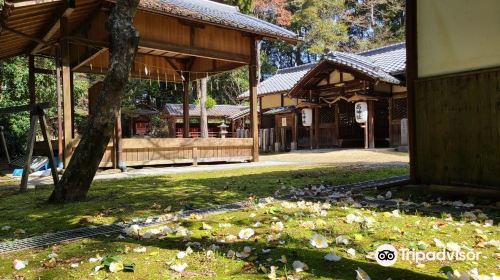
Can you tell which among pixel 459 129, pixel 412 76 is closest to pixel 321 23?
pixel 412 76

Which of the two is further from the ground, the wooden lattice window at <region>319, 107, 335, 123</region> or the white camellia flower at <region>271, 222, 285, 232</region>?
the wooden lattice window at <region>319, 107, 335, 123</region>

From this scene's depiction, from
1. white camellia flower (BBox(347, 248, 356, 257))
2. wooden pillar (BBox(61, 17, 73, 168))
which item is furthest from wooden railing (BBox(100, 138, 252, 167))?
white camellia flower (BBox(347, 248, 356, 257))

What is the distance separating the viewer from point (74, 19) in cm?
1123

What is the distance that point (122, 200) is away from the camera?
582cm

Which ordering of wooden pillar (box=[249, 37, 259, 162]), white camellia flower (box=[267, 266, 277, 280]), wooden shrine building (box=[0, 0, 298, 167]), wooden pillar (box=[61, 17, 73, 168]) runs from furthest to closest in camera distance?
1. wooden pillar (box=[249, 37, 259, 162])
2. wooden shrine building (box=[0, 0, 298, 167])
3. wooden pillar (box=[61, 17, 73, 168])
4. white camellia flower (box=[267, 266, 277, 280])

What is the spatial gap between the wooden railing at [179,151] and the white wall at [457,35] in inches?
322

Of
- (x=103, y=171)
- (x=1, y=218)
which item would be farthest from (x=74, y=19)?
(x=1, y=218)

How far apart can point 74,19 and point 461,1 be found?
9.89 metres

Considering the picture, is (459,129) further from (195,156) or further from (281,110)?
(281,110)

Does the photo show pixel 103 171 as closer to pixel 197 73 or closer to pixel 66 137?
pixel 66 137

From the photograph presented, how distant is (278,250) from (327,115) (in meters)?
21.6

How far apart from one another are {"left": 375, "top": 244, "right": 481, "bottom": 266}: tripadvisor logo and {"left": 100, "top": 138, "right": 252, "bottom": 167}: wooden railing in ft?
31.1

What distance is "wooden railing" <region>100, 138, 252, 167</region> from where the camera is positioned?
11555mm

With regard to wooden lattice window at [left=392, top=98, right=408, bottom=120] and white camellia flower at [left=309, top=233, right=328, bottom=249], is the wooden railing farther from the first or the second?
wooden lattice window at [left=392, top=98, right=408, bottom=120]
